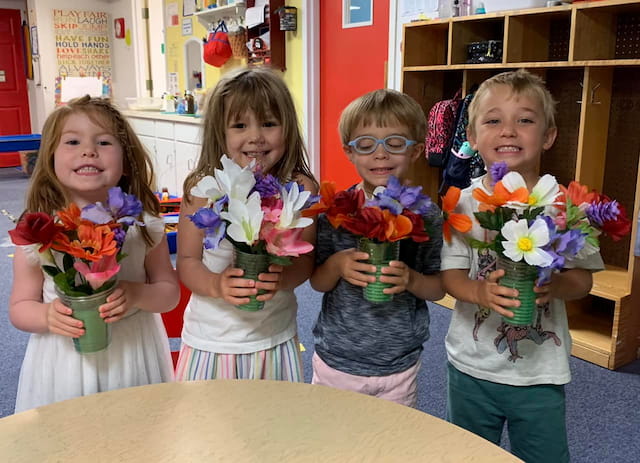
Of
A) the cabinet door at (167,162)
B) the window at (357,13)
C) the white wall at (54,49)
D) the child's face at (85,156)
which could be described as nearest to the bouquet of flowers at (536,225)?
the child's face at (85,156)

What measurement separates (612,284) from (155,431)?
2423 mm

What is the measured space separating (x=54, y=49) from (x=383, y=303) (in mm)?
8205

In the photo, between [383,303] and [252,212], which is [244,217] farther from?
[383,303]

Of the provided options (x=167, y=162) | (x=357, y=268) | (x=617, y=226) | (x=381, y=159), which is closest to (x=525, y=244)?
(x=617, y=226)

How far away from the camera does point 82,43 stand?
841cm

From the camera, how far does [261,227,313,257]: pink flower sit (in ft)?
3.72

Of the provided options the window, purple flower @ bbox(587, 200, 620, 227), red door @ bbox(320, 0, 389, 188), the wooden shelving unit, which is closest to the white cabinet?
red door @ bbox(320, 0, 389, 188)

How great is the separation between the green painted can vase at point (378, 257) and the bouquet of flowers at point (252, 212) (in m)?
0.15

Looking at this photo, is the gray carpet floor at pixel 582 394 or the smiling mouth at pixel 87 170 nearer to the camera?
the smiling mouth at pixel 87 170

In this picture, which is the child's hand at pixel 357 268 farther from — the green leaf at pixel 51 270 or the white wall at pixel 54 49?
the white wall at pixel 54 49

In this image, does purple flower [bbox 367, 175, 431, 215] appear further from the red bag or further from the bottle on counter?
the bottle on counter

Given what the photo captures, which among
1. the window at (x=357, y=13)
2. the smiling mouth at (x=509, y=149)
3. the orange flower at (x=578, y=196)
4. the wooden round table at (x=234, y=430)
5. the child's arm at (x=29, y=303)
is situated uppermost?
the window at (x=357, y=13)

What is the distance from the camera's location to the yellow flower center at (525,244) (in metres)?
1.10

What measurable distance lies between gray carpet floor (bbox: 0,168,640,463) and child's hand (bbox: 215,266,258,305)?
108 cm
